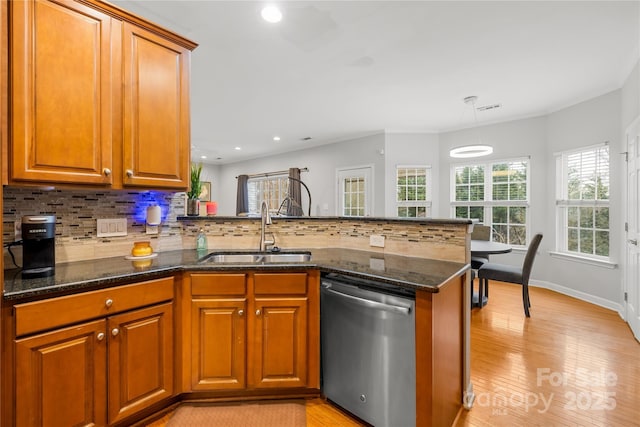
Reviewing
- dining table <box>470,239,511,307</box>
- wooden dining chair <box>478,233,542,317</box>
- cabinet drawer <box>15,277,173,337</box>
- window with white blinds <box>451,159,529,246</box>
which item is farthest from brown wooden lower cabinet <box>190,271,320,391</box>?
window with white blinds <box>451,159,529,246</box>

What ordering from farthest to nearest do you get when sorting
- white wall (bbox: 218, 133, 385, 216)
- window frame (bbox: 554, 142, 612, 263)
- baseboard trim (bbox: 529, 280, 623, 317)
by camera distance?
white wall (bbox: 218, 133, 385, 216), window frame (bbox: 554, 142, 612, 263), baseboard trim (bbox: 529, 280, 623, 317)

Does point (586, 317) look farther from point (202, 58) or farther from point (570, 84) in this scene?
point (202, 58)

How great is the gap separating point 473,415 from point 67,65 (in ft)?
9.70

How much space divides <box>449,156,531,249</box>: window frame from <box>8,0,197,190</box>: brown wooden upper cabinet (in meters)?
4.67

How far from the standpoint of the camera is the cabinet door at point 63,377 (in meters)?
1.27

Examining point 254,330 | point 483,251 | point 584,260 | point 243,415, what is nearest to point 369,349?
point 254,330

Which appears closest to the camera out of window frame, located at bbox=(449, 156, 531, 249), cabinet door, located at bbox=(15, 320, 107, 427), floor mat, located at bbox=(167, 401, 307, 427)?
cabinet door, located at bbox=(15, 320, 107, 427)

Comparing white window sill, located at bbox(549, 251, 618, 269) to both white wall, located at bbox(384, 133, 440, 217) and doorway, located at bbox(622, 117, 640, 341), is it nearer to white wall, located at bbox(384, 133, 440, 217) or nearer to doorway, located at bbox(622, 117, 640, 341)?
doorway, located at bbox(622, 117, 640, 341)

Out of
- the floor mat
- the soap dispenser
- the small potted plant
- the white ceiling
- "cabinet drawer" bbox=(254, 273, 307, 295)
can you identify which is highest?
the white ceiling

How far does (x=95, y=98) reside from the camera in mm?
1629

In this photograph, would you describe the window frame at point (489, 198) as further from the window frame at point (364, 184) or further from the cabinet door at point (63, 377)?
the cabinet door at point (63, 377)

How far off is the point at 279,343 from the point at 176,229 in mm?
1251

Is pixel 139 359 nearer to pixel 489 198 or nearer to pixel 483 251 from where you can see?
pixel 483 251

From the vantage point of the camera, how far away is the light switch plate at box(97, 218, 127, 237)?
6.54ft
